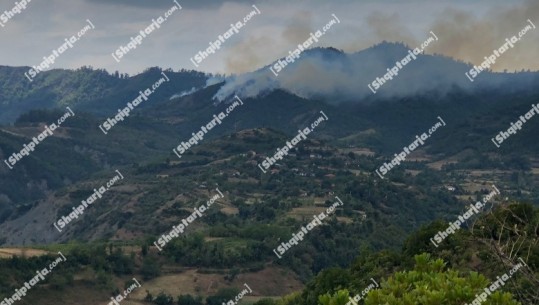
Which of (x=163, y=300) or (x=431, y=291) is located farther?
(x=163, y=300)

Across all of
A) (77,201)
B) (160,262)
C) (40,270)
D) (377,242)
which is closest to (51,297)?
(40,270)

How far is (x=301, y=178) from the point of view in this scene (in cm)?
17062

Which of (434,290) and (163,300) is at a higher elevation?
(163,300)

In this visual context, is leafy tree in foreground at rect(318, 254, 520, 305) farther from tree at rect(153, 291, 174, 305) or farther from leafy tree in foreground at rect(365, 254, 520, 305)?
tree at rect(153, 291, 174, 305)

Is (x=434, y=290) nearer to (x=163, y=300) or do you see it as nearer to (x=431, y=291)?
(x=431, y=291)

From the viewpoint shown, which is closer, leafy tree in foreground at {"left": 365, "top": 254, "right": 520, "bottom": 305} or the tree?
leafy tree in foreground at {"left": 365, "top": 254, "right": 520, "bottom": 305}

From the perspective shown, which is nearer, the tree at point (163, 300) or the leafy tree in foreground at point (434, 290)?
the leafy tree in foreground at point (434, 290)

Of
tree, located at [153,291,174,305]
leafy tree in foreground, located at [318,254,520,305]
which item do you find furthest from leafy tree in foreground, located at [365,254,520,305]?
tree, located at [153,291,174,305]

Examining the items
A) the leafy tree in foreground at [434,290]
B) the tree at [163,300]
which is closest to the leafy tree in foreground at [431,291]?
the leafy tree in foreground at [434,290]

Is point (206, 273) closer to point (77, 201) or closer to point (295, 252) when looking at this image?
point (295, 252)

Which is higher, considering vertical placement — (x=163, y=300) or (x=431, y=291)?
(x=163, y=300)

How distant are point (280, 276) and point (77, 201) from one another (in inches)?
3327

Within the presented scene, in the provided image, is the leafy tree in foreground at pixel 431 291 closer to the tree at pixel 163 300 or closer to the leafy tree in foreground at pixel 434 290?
the leafy tree in foreground at pixel 434 290

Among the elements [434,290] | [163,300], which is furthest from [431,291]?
[163,300]
